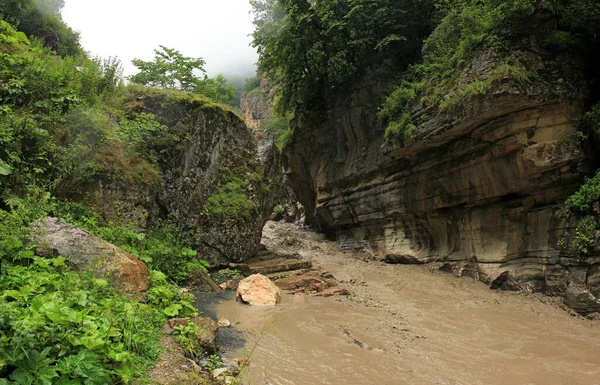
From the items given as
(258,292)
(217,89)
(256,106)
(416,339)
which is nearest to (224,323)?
(258,292)

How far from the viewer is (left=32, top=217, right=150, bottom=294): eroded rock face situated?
5.11m

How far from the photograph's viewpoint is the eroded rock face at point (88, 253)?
511 centimetres

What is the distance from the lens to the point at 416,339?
6.83m

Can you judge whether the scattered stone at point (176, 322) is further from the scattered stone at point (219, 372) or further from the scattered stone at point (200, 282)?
the scattered stone at point (200, 282)

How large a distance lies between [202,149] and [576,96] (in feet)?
39.2

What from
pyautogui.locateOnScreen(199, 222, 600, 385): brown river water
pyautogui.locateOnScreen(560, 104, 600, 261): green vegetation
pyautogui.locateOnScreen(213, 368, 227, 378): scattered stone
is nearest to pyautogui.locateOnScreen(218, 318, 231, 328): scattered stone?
pyautogui.locateOnScreen(199, 222, 600, 385): brown river water

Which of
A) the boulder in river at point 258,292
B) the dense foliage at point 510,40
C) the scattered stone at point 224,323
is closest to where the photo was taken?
the scattered stone at point 224,323

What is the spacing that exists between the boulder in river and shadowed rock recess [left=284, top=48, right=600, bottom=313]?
7.77m

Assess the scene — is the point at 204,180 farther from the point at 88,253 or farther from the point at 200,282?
the point at 88,253

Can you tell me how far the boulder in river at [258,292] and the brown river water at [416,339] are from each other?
24 centimetres

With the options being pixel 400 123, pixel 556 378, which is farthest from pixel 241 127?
pixel 556 378

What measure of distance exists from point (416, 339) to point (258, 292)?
3929 mm

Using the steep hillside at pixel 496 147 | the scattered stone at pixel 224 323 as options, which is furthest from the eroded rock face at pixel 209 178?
the steep hillside at pixel 496 147

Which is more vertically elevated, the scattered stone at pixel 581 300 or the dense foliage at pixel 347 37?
the dense foliage at pixel 347 37
